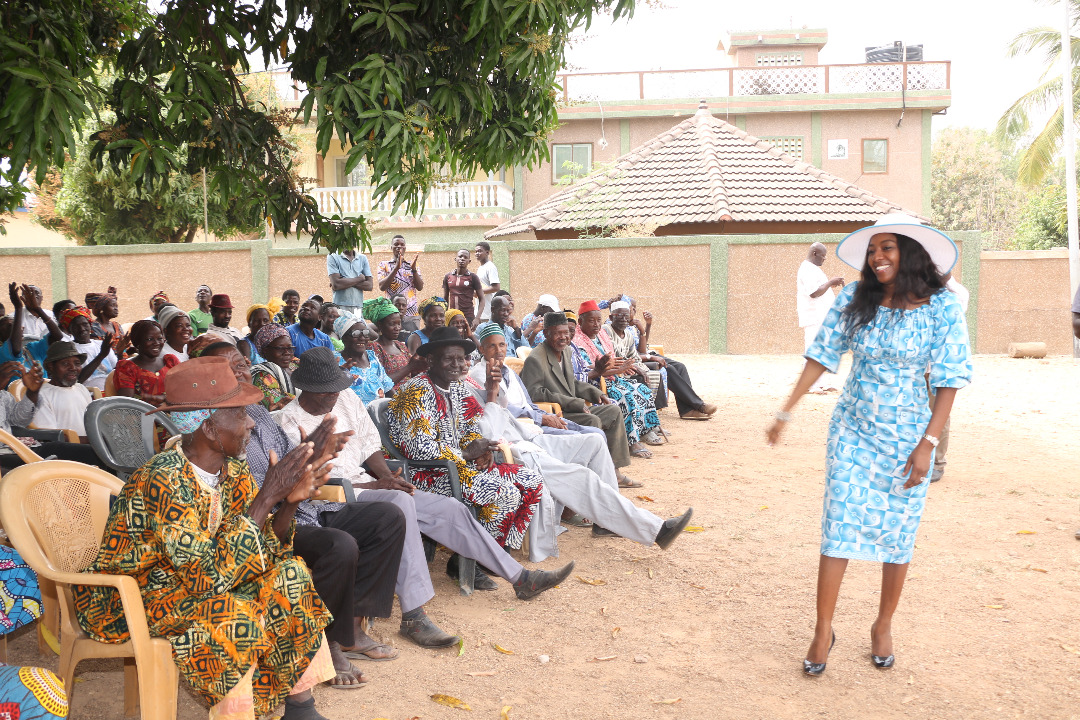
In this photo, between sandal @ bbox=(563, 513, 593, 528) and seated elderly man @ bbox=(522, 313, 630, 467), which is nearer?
sandal @ bbox=(563, 513, 593, 528)

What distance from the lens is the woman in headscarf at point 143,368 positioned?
614 cm

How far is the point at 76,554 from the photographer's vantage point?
10.8 feet

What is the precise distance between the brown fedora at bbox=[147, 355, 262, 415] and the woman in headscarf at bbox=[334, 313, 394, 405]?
331 centimetres

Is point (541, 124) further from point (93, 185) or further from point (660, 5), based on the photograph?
point (93, 185)

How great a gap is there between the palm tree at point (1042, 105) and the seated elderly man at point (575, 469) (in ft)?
68.4

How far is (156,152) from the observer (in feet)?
14.0

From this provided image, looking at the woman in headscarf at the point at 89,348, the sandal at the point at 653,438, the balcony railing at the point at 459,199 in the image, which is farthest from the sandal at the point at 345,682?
the balcony railing at the point at 459,199

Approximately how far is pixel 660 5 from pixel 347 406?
3.04 metres

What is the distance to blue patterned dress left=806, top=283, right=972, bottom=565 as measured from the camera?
3664mm

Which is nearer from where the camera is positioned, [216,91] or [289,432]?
[289,432]

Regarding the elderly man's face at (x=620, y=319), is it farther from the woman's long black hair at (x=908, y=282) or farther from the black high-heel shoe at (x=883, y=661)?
the black high-heel shoe at (x=883, y=661)

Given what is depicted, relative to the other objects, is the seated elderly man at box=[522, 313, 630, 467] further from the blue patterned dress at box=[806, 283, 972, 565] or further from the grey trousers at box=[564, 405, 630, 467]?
the blue patterned dress at box=[806, 283, 972, 565]

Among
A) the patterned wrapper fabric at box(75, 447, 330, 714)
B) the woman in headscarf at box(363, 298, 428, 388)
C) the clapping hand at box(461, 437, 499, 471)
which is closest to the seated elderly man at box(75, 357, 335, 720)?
the patterned wrapper fabric at box(75, 447, 330, 714)

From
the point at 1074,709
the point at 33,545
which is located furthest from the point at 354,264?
the point at 1074,709
